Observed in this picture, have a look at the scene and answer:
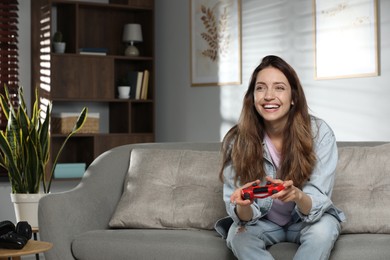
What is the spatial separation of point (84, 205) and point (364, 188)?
121 cm

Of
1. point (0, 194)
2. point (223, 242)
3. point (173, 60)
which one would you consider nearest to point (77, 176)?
point (0, 194)

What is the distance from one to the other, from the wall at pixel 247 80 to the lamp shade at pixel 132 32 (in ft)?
0.68

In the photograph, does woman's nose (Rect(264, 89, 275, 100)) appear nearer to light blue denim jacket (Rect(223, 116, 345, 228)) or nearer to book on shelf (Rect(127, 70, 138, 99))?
light blue denim jacket (Rect(223, 116, 345, 228))

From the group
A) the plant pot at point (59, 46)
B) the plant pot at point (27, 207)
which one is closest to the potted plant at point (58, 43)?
the plant pot at point (59, 46)

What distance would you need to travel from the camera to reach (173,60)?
617cm

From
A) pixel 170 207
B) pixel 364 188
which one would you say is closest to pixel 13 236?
pixel 170 207

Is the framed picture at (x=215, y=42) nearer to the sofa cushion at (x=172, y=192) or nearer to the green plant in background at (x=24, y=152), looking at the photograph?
the green plant in background at (x=24, y=152)

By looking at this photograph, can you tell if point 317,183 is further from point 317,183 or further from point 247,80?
point 247,80

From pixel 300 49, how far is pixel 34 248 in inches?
111

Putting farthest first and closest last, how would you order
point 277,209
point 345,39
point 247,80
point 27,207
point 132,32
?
point 132,32
point 247,80
point 345,39
point 27,207
point 277,209

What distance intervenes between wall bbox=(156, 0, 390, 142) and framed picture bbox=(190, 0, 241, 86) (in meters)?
0.07

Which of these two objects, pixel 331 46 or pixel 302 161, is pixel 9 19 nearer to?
pixel 331 46

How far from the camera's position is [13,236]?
2662mm

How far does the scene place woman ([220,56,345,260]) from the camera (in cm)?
265
